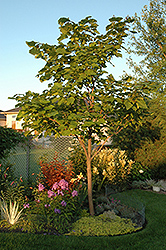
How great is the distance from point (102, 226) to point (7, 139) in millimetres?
3262

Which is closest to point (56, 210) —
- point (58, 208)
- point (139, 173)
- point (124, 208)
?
point (58, 208)

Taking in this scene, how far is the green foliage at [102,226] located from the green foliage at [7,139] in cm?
280

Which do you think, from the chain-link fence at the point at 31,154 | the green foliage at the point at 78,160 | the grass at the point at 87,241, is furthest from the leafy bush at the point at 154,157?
the grass at the point at 87,241

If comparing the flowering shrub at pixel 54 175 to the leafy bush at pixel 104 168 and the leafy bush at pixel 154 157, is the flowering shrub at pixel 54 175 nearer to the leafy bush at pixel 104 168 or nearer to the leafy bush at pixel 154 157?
the leafy bush at pixel 104 168

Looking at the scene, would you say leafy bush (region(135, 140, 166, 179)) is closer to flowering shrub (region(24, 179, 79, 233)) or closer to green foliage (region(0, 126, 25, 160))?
green foliage (region(0, 126, 25, 160))

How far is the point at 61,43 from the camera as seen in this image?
15.0 ft

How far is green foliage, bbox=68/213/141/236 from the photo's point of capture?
13.6 ft

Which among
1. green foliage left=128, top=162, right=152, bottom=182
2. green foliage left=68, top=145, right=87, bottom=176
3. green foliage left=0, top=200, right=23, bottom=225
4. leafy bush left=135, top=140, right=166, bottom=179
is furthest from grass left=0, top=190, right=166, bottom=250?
leafy bush left=135, top=140, right=166, bottom=179

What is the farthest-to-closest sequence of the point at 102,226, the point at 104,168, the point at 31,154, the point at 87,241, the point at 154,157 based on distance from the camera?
the point at 154,157 → the point at 31,154 → the point at 104,168 → the point at 102,226 → the point at 87,241

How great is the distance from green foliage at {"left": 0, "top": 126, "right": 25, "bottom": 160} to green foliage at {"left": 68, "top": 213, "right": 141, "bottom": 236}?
280 cm

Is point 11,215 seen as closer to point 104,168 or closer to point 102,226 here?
point 102,226

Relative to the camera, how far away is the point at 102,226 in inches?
169

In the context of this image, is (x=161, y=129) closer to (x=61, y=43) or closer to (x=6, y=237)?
(x=61, y=43)

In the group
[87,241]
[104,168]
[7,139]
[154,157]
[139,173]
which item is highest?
[7,139]
